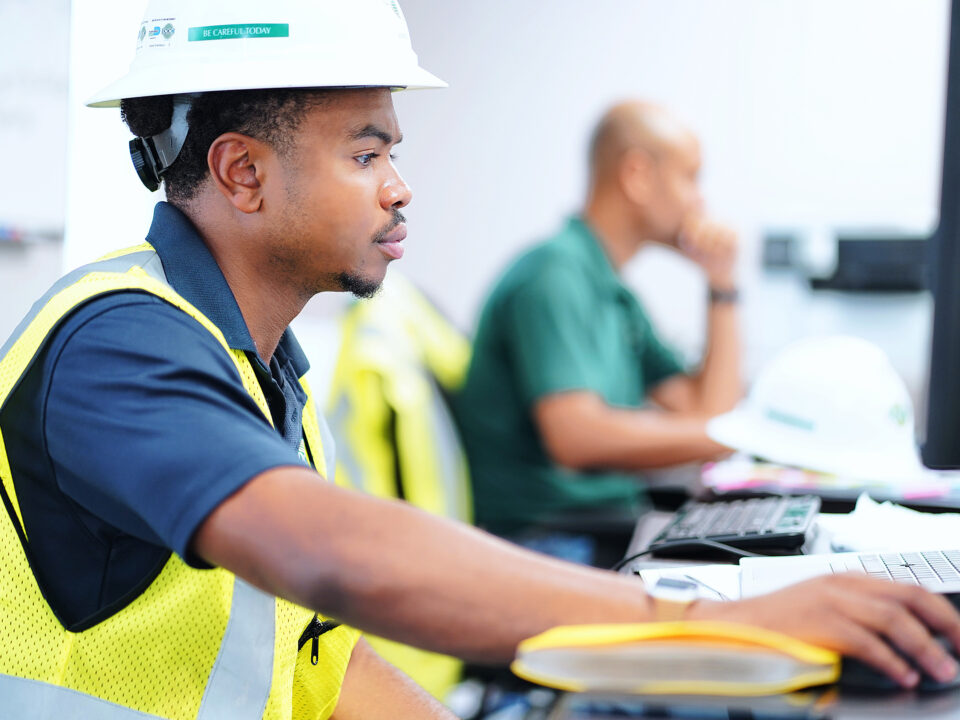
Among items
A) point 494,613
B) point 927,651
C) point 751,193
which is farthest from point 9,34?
point 751,193

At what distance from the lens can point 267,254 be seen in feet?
3.18

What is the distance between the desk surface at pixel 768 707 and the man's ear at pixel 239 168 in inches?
22.5

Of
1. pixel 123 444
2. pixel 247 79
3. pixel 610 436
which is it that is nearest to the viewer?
pixel 123 444

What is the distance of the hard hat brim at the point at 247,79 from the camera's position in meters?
0.90

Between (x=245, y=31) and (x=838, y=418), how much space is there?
0.97 m

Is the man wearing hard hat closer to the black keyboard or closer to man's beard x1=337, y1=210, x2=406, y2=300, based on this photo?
man's beard x1=337, y1=210, x2=406, y2=300

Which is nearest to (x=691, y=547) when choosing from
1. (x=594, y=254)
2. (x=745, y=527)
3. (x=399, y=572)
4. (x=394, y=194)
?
(x=745, y=527)

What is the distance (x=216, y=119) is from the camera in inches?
38.0

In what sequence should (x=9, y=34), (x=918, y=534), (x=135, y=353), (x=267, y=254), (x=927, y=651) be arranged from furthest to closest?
1. (x=9, y=34)
2. (x=918, y=534)
3. (x=267, y=254)
4. (x=135, y=353)
5. (x=927, y=651)

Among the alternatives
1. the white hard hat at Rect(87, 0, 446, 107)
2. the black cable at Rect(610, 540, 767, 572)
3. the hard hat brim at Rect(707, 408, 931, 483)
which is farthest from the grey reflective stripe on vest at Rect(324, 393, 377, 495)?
the white hard hat at Rect(87, 0, 446, 107)

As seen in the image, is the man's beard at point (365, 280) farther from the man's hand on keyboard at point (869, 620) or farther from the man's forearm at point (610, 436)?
the man's forearm at point (610, 436)

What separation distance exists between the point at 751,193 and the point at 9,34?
2.38 meters

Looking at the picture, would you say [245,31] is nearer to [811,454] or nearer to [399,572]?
[399,572]

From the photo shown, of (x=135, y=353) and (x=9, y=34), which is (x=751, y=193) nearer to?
(x=9, y=34)
